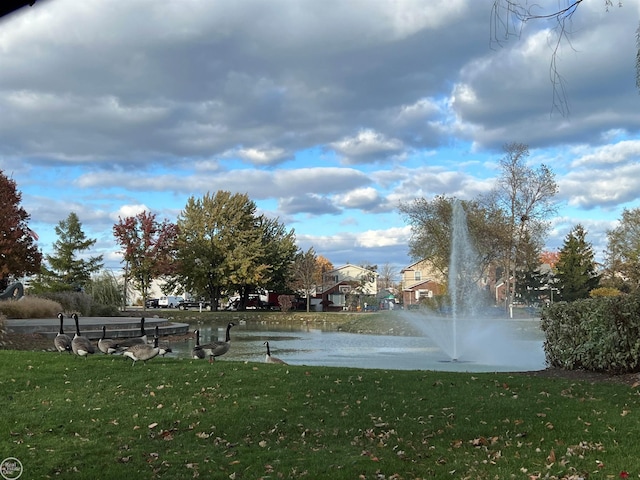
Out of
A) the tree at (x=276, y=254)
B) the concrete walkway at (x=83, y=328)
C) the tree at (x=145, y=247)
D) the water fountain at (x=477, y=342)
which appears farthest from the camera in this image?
the tree at (x=276, y=254)

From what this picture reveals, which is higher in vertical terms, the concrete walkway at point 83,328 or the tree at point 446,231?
the tree at point 446,231

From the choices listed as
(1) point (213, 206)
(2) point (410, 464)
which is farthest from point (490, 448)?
(1) point (213, 206)

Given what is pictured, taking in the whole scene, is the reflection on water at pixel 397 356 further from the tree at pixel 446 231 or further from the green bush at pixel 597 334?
the tree at pixel 446 231

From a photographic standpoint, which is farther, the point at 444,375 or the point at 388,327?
the point at 388,327

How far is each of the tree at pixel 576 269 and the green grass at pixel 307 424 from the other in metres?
47.5

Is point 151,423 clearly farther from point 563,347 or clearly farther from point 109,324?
point 109,324

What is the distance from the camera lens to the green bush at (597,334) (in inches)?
396

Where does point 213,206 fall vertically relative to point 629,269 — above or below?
above

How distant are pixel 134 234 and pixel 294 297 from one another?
2247 centimetres

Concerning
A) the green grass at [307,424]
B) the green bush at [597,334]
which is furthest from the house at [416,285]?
the green grass at [307,424]

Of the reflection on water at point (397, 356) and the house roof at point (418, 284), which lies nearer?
the reflection on water at point (397, 356)

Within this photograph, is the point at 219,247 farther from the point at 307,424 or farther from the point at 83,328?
the point at 307,424

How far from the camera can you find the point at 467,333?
74.5ft

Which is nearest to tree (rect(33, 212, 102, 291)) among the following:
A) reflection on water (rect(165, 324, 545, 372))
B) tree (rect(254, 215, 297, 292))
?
tree (rect(254, 215, 297, 292))
